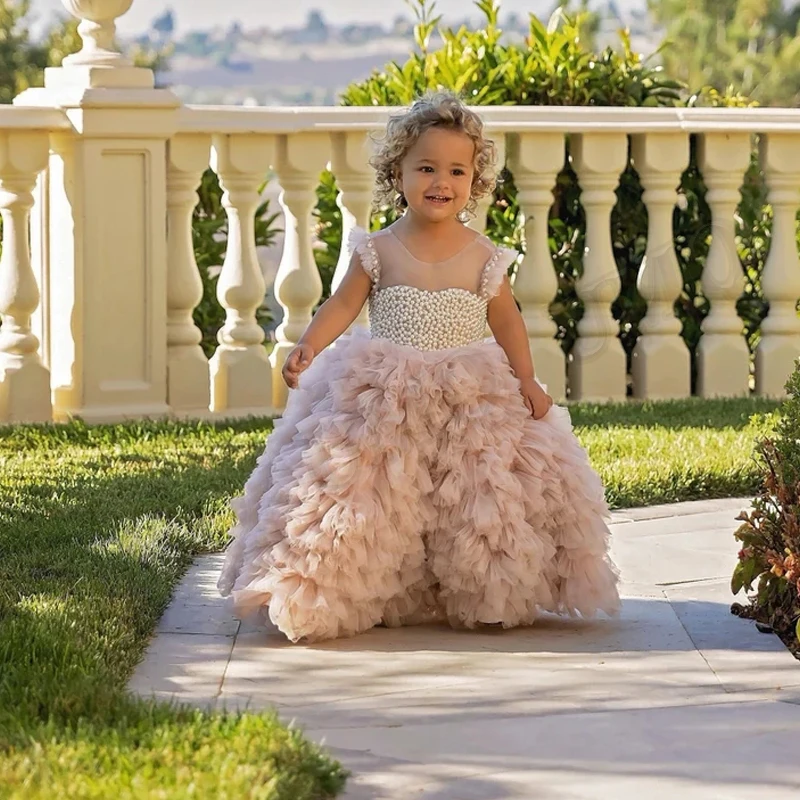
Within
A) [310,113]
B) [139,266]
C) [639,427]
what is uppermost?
[310,113]

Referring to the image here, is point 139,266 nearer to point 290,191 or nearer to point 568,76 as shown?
point 290,191

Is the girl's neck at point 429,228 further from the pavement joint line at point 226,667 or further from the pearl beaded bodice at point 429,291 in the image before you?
the pavement joint line at point 226,667

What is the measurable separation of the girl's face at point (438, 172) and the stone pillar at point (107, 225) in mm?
2315

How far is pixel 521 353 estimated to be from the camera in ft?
13.6

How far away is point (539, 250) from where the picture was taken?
686cm

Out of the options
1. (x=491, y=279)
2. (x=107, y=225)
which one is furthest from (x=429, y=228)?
(x=107, y=225)

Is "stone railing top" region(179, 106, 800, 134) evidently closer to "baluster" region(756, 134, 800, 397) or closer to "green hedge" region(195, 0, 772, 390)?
"baluster" region(756, 134, 800, 397)

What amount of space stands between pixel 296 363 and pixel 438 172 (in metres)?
0.57

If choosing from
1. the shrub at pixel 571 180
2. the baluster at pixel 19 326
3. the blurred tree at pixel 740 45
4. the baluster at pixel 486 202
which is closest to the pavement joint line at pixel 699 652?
the baluster at pixel 486 202

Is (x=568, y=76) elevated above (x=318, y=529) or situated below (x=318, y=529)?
above

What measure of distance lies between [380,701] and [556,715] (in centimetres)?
35

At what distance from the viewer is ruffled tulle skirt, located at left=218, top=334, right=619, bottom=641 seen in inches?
150

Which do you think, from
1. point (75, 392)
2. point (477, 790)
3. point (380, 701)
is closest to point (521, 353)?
point (380, 701)

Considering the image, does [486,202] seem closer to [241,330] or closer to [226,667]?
[241,330]
